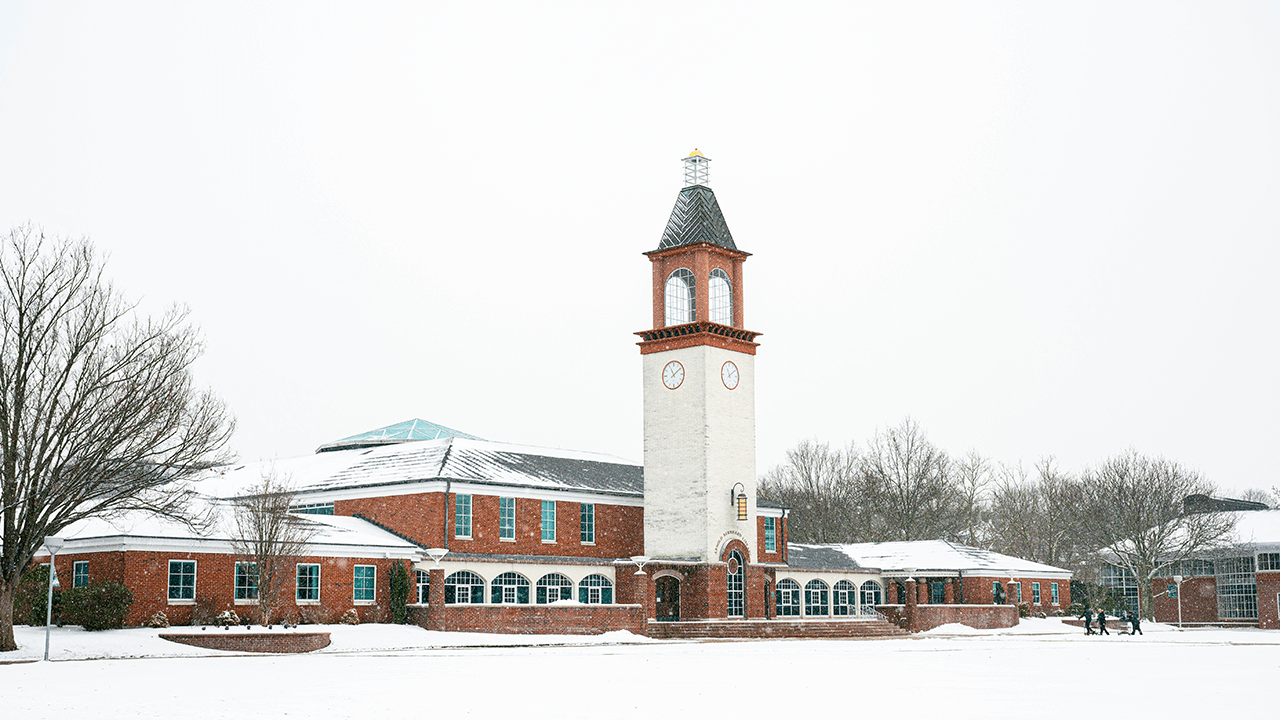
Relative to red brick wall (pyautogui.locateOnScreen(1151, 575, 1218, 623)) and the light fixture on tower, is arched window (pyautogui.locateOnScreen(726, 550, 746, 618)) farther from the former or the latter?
red brick wall (pyautogui.locateOnScreen(1151, 575, 1218, 623))

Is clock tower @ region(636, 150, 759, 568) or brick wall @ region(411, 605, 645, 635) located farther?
clock tower @ region(636, 150, 759, 568)

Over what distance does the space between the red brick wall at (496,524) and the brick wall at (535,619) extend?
14.0 ft

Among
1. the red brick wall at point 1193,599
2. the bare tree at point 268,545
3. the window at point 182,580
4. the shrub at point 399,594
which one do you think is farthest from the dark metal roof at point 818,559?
the window at point 182,580

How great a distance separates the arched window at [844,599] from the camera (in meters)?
62.2

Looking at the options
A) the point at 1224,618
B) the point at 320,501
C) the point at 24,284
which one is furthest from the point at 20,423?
the point at 1224,618

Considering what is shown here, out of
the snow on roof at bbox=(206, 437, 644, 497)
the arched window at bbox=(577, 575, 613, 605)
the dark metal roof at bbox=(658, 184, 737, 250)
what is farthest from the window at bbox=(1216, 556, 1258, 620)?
the arched window at bbox=(577, 575, 613, 605)

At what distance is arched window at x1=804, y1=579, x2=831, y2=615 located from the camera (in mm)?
60750

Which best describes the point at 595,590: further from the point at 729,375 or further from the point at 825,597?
the point at 825,597

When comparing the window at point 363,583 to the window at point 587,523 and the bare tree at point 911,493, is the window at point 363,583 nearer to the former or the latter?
the window at point 587,523

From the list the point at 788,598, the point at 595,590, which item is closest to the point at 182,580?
the point at 595,590

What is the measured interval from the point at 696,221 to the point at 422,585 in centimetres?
1915

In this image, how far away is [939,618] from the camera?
6106 centimetres

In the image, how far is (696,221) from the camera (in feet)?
182

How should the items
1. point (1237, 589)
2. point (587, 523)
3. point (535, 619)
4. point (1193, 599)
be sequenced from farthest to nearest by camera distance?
point (1193, 599) < point (1237, 589) < point (587, 523) < point (535, 619)
